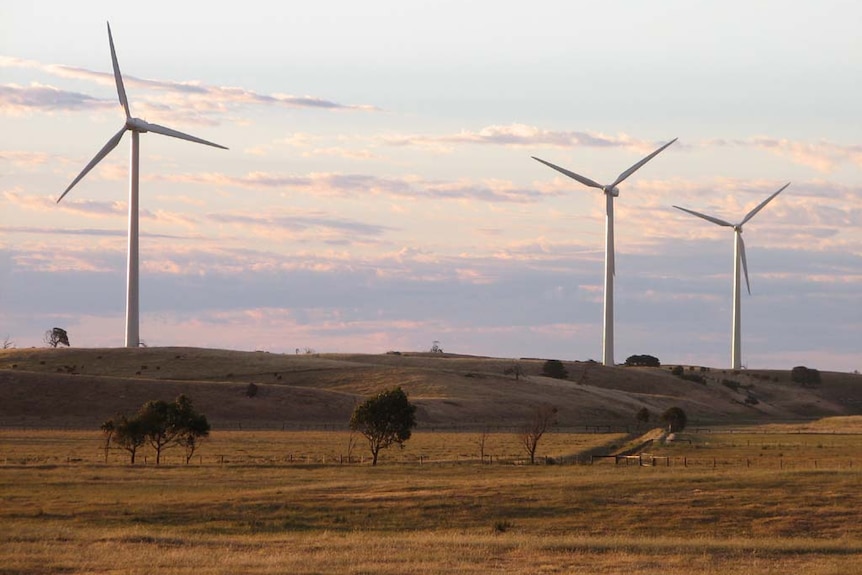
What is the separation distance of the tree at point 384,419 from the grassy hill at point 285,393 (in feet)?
150

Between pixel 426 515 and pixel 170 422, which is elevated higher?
pixel 170 422

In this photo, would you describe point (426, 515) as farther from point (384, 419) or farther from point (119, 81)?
point (119, 81)

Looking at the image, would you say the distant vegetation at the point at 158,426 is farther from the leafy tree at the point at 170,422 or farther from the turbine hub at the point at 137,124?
the turbine hub at the point at 137,124

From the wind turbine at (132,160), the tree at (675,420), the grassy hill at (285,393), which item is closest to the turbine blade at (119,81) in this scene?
the wind turbine at (132,160)

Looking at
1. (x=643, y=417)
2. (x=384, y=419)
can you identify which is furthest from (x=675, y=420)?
(x=384, y=419)

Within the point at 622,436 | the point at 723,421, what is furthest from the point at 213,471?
the point at 723,421

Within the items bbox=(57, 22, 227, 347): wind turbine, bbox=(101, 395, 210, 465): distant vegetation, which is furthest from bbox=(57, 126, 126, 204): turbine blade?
bbox=(101, 395, 210, 465): distant vegetation

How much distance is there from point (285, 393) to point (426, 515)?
101529mm

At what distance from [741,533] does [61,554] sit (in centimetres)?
2655

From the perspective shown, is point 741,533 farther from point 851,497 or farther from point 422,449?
point 422,449

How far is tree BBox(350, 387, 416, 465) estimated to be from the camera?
88812 millimetres

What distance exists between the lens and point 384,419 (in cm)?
8894

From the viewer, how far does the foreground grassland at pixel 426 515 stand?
3872cm

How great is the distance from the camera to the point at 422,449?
98.4m
